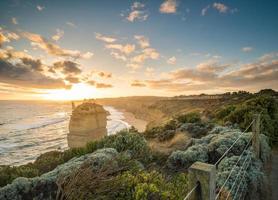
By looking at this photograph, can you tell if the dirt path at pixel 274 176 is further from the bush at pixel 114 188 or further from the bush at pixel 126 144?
the bush at pixel 126 144

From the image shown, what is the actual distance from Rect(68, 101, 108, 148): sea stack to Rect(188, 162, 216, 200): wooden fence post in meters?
28.4

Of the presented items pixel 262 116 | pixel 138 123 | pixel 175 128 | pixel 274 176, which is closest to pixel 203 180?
pixel 274 176

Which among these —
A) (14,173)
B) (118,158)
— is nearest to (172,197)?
(118,158)

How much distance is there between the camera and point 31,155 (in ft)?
86.4

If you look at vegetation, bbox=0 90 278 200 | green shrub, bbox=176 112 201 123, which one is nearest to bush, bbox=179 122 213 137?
vegetation, bbox=0 90 278 200

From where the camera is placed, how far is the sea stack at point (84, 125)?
29516 millimetres

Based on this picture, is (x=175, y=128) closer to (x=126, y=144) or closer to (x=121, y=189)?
(x=126, y=144)

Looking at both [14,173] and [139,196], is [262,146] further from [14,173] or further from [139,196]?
[14,173]

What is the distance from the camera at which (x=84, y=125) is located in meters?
29.4

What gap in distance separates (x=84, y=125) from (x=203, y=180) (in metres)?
29.0

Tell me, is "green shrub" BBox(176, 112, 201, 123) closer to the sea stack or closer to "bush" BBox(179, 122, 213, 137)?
"bush" BBox(179, 122, 213, 137)

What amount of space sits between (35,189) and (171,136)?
876 cm

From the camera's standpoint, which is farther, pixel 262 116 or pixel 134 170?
pixel 262 116

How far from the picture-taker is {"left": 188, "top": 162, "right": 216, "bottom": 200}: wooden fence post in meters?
1.97
